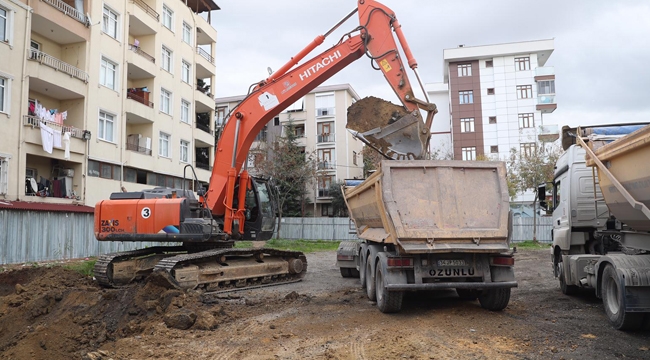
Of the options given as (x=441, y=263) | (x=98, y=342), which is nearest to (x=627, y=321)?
(x=441, y=263)

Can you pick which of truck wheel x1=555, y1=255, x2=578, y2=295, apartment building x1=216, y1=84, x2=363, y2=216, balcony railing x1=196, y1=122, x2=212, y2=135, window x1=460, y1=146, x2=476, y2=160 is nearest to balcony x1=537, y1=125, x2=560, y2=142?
window x1=460, y1=146, x2=476, y2=160

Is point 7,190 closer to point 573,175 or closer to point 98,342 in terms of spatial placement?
point 98,342

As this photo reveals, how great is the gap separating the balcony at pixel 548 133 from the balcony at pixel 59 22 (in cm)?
3225

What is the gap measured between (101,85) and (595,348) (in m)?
22.6

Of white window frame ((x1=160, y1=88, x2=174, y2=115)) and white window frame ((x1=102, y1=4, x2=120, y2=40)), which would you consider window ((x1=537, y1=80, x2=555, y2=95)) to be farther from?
white window frame ((x1=102, y1=4, x2=120, y2=40))

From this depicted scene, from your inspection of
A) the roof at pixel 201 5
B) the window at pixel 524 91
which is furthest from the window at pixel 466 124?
the roof at pixel 201 5

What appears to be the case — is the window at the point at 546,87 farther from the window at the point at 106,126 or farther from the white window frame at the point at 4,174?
the white window frame at the point at 4,174

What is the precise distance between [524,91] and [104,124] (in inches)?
1520

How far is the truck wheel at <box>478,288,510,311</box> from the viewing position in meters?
7.85

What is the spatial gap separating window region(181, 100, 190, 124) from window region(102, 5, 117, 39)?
23.7ft

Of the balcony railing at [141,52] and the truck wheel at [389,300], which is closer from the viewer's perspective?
the truck wheel at [389,300]

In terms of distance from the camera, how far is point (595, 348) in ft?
19.1

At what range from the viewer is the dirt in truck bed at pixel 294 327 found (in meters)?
5.86

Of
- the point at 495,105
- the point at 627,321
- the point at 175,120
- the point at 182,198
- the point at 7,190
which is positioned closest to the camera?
the point at 627,321
